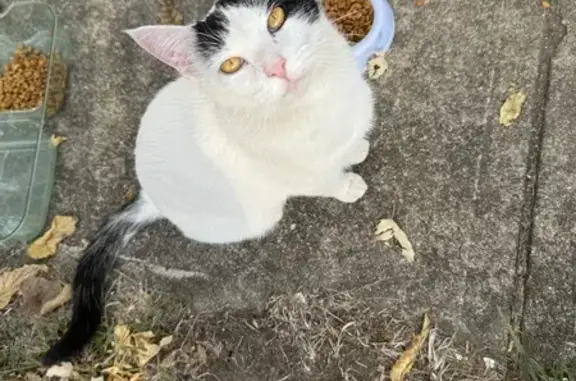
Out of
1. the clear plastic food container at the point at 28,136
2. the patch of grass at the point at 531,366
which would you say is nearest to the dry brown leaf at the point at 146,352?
the clear plastic food container at the point at 28,136

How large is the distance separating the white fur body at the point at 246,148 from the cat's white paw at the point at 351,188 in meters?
0.03

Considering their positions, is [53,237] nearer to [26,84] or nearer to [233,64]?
[26,84]

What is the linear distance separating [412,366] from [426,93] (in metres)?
Result: 1.09

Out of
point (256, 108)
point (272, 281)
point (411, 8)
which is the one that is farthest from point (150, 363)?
point (411, 8)

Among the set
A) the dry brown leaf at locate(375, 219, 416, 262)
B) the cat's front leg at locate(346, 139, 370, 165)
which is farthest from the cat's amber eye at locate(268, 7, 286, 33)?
the dry brown leaf at locate(375, 219, 416, 262)

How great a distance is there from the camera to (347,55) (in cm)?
211

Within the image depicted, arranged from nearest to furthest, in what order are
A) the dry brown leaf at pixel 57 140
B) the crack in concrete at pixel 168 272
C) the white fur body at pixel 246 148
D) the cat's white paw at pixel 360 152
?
the white fur body at pixel 246 148 < the cat's white paw at pixel 360 152 < the crack in concrete at pixel 168 272 < the dry brown leaf at pixel 57 140

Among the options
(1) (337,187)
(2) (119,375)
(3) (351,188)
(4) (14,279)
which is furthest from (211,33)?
(4) (14,279)

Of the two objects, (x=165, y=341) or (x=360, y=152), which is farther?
(x=165, y=341)

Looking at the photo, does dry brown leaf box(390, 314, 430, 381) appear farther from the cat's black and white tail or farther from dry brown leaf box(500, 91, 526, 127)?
the cat's black and white tail

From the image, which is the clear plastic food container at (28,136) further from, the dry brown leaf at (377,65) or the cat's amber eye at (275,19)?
the cat's amber eye at (275,19)

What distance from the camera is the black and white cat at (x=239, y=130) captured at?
73.5 inches

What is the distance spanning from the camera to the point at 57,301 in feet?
9.41

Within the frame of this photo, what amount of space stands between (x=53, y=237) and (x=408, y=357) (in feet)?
5.32
